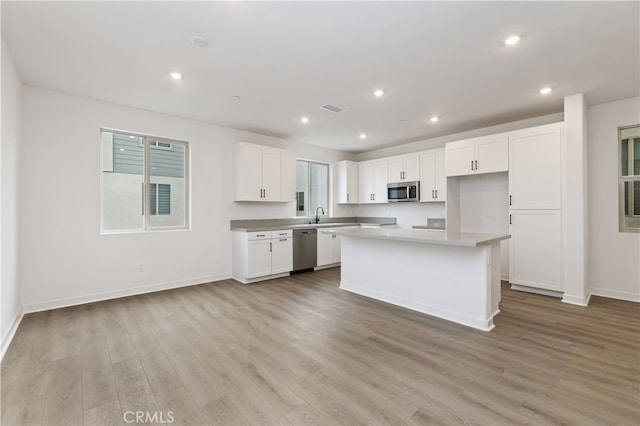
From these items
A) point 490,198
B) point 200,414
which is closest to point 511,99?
point 490,198

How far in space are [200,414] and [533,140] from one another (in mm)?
5021

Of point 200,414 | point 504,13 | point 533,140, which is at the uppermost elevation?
point 504,13

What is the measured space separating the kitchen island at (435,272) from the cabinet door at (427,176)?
7.39 ft

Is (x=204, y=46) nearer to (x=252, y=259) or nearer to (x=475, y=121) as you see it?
(x=252, y=259)

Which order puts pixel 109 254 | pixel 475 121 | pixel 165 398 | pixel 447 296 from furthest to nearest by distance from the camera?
pixel 475 121 < pixel 109 254 < pixel 447 296 < pixel 165 398

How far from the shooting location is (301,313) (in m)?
3.48

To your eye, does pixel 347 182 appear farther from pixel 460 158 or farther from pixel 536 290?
pixel 536 290

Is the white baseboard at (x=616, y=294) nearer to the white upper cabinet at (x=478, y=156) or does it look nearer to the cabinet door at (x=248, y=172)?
the white upper cabinet at (x=478, y=156)

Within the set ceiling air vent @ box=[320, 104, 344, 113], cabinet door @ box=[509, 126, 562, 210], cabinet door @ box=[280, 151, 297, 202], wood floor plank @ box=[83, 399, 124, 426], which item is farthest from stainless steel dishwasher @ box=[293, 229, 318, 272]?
wood floor plank @ box=[83, 399, 124, 426]

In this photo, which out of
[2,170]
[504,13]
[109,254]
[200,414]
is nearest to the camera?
[200,414]

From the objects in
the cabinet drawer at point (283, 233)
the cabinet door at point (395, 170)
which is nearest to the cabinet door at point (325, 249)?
the cabinet drawer at point (283, 233)

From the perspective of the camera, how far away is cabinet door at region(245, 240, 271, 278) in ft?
16.1

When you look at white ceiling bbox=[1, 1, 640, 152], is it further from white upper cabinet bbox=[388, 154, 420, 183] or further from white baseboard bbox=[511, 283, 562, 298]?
white baseboard bbox=[511, 283, 562, 298]

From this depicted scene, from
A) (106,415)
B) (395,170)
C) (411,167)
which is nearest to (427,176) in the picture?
(411,167)
